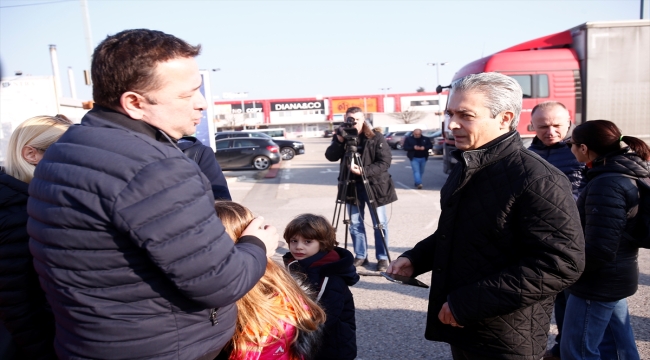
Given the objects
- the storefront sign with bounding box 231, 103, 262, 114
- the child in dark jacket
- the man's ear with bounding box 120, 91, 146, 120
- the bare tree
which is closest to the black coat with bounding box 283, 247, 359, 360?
the child in dark jacket

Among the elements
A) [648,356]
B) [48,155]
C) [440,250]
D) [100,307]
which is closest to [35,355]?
[100,307]

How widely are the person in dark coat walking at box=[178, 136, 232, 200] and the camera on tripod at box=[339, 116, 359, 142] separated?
2.44 meters

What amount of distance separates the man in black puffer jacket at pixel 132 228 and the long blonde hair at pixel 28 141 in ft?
2.49

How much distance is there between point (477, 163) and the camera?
6.07 feet

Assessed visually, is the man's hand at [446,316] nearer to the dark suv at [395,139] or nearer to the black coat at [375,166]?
the black coat at [375,166]

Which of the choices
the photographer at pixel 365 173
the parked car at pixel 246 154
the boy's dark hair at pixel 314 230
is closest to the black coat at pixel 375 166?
the photographer at pixel 365 173

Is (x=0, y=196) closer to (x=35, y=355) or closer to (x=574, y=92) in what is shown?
(x=35, y=355)

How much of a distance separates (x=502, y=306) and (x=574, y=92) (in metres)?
10.9

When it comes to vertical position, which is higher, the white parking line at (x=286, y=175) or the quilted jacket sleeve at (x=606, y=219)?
the quilted jacket sleeve at (x=606, y=219)

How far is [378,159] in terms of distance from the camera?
5.18 metres

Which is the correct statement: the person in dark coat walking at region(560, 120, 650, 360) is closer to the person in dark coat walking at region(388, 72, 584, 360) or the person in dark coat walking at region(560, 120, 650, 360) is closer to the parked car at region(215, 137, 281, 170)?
the person in dark coat walking at region(388, 72, 584, 360)

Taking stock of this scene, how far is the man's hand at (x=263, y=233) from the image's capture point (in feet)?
5.15

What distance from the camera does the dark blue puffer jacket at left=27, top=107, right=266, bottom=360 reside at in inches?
46.3

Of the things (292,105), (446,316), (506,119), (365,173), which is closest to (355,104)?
(292,105)
